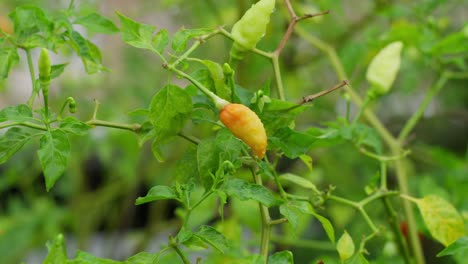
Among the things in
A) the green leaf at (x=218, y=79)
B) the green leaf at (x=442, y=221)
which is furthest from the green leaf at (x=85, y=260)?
the green leaf at (x=442, y=221)

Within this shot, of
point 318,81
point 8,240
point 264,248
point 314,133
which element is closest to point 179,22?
point 318,81

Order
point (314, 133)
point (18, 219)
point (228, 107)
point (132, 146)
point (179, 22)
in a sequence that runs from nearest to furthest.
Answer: point (228, 107) → point (314, 133) → point (132, 146) → point (18, 219) → point (179, 22)

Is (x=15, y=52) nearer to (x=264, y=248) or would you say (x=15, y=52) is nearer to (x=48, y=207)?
(x=264, y=248)

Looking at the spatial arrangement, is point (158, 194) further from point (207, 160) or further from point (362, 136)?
point (362, 136)

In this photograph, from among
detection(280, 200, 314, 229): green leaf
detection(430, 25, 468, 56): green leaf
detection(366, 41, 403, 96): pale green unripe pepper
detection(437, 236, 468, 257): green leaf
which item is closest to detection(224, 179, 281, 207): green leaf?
detection(280, 200, 314, 229): green leaf

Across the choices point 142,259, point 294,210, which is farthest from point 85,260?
point 294,210
